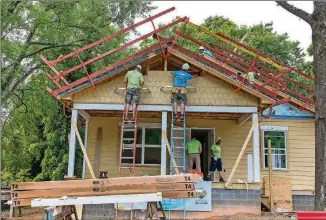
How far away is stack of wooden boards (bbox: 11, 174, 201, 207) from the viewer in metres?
6.95

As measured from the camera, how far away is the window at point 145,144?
15.9m

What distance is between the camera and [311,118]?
55.6ft

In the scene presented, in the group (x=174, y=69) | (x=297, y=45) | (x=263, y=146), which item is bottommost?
(x=263, y=146)

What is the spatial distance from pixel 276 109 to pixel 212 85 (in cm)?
430

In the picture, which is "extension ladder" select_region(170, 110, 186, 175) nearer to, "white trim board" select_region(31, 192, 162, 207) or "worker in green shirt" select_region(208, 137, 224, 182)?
"worker in green shirt" select_region(208, 137, 224, 182)

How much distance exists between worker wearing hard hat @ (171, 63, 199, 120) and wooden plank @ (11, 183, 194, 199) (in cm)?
656

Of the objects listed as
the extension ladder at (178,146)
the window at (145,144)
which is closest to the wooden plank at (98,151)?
the window at (145,144)

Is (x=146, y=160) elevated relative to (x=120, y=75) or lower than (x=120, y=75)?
lower

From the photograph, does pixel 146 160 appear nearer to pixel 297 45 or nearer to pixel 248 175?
pixel 248 175

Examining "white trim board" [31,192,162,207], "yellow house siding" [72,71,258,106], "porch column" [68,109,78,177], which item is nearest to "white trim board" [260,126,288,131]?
"yellow house siding" [72,71,258,106]

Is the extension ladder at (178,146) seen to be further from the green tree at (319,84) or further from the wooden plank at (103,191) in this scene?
the wooden plank at (103,191)

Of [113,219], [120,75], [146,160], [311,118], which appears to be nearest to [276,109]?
[311,118]

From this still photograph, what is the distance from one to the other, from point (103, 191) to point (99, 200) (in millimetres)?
172

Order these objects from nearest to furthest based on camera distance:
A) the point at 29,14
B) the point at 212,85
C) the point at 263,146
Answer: the point at 212,85 < the point at 263,146 < the point at 29,14
